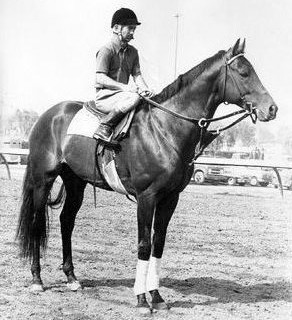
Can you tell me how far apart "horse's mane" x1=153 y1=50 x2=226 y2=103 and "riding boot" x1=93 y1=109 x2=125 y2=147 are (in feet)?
1.48

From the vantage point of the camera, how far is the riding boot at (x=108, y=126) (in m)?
5.32

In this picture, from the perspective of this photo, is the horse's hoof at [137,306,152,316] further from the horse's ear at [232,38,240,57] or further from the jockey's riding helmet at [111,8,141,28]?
the jockey's riding helmet at [111,8,141,28]

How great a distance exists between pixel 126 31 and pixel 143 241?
2.21m

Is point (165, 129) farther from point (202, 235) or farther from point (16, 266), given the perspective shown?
point (202, 235)

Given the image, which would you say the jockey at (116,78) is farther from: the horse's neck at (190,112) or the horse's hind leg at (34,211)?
the horse's hind leg at (34,211)

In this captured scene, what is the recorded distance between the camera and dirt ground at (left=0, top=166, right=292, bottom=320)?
5.11 meters

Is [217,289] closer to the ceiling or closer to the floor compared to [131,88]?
closer to the floor

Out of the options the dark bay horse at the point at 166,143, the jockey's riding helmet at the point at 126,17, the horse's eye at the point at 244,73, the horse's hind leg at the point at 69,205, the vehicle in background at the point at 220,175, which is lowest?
the vehicle in background at the point at 220,175

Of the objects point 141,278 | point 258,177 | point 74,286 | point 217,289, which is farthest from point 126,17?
point 258,177

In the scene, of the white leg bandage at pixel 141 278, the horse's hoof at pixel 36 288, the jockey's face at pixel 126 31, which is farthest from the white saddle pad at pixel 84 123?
the horse's hoof at pixel 36 288

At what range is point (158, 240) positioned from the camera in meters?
5.43

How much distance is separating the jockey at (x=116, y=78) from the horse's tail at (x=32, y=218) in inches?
48.1

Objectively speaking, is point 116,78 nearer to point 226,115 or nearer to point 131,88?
point 131,88

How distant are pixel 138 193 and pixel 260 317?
65.8 inches
